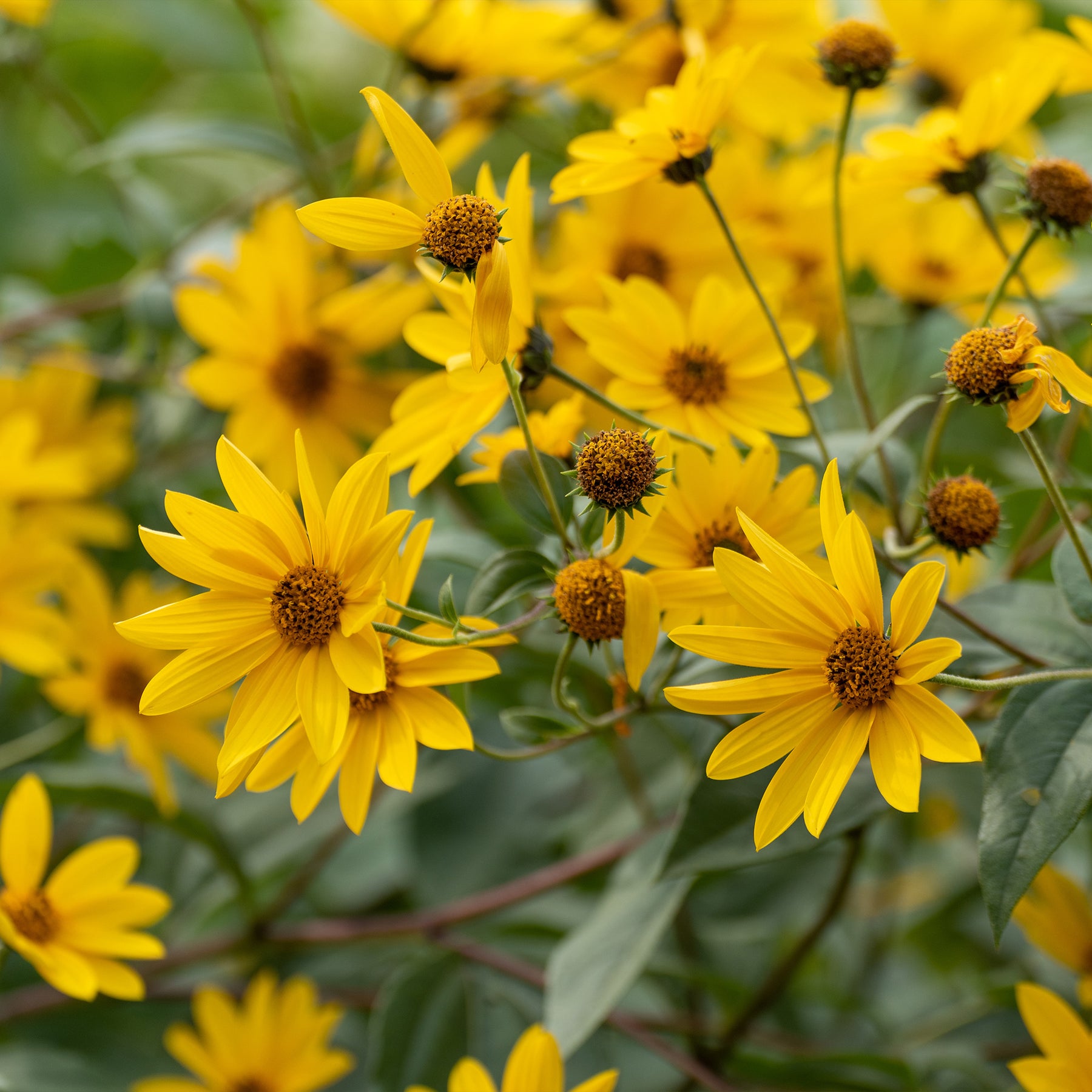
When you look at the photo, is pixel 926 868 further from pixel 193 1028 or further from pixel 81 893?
pixel 81 893

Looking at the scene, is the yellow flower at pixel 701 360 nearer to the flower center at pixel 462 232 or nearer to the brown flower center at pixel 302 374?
the flower center at pixel 462 232

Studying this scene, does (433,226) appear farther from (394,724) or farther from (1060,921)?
(1060,921)

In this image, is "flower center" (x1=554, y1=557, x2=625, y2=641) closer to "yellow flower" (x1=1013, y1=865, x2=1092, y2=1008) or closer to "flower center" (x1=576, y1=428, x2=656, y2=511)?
"flower center" (x1=576, y1=428, x2=656, y2=511)

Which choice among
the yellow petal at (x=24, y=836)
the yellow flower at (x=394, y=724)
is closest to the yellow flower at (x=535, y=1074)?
the yellow flower at (x=394, y=724)

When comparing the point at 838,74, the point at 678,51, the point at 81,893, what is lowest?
the point at 81,893

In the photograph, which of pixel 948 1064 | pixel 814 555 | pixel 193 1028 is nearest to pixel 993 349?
pixel 814 555

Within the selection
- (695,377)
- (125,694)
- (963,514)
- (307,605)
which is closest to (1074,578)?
(963,514)
